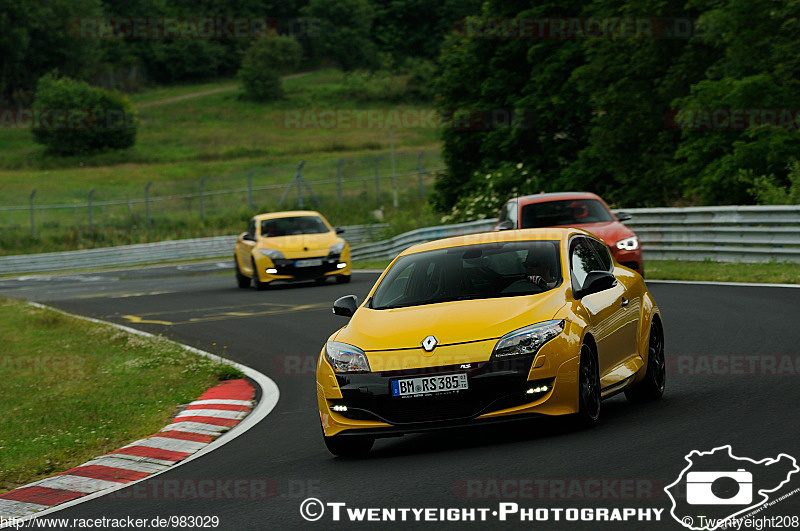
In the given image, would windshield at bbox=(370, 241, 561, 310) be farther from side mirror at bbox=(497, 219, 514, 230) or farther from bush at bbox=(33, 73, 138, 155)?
bush at bbox=(33, 73, 138, 155)

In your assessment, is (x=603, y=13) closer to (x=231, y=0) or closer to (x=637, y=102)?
(x=637, y=102)

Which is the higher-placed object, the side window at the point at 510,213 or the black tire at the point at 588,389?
the black tire at the point at 588,389

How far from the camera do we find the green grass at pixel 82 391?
32.4ft

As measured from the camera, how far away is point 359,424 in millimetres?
8281

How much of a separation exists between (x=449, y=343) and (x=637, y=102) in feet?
97.5

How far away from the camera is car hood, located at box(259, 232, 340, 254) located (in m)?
26.6

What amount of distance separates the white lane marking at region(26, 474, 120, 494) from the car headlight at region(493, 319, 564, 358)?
8.83ft

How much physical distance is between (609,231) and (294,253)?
879cm

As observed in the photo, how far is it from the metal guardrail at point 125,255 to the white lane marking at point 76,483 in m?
40.4

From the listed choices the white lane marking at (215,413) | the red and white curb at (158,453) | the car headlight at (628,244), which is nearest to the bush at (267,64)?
the car headlight at (628,244)

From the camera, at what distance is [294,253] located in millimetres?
26484

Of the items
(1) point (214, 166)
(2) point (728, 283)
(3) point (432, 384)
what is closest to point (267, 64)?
(1) point (214, 166)

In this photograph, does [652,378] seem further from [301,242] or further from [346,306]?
[301,242]

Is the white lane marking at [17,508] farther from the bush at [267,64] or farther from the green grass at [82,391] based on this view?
the bush at [267,64]
